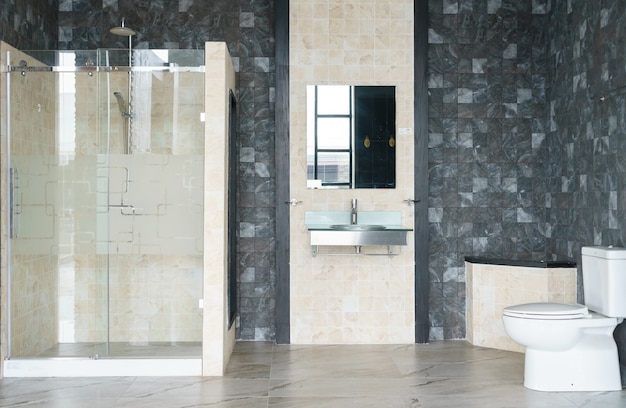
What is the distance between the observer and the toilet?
398cm

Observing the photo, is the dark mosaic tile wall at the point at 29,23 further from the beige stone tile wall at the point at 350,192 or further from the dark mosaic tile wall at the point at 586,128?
the dark mosaic tile wall at the point at 586,128

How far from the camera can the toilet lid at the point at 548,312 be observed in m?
3.92

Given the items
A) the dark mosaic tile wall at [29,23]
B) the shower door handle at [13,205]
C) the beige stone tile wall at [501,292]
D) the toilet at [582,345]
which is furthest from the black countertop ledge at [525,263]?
the dark mosaic tile wall at [29,23]

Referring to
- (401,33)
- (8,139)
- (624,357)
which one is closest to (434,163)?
(401,33)

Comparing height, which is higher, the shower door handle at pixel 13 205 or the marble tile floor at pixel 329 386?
the shower door handle at pixel 13 205

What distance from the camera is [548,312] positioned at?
3928 mm

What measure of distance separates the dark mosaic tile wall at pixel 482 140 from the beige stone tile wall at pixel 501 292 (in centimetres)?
21

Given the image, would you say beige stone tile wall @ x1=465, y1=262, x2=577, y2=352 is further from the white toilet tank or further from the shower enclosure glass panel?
the shower enclosure glass panel

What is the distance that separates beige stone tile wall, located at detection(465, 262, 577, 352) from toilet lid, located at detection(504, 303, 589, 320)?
2.82 feet

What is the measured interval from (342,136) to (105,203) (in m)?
1.87

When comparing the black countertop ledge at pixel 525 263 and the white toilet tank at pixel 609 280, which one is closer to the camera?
the white toilet tank at pixel 609 280

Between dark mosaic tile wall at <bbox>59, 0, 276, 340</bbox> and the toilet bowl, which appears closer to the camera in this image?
the toilet bowl

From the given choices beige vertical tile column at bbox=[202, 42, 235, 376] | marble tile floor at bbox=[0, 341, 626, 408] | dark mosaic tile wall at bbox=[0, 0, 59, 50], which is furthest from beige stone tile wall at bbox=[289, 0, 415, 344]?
dark mosaic tile wall at bbox=[0, 0, 59, 50]

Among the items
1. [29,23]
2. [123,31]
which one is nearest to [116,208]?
[123,31]
